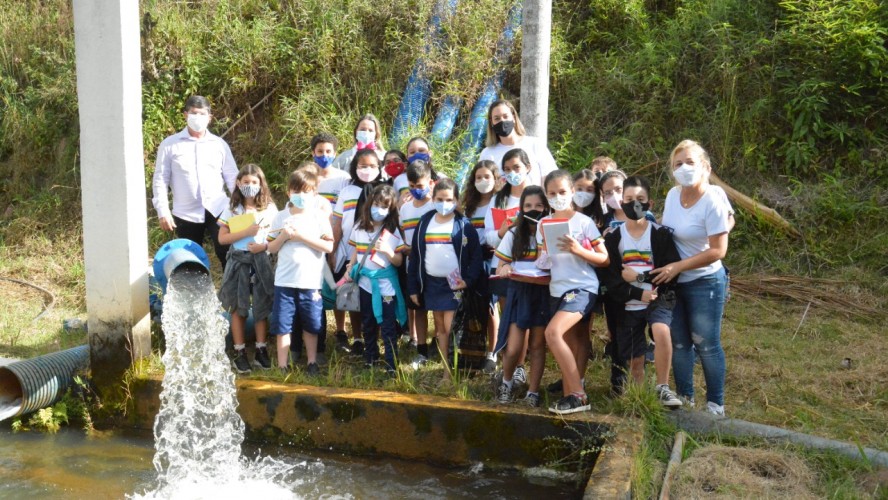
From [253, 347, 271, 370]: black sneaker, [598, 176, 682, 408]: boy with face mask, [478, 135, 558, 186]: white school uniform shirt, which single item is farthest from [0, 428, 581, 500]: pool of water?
[478, 135, 558, 186]: white school uniform shirt

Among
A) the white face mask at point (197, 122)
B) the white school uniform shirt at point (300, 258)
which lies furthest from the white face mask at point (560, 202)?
the white face mask at point (197, 122)

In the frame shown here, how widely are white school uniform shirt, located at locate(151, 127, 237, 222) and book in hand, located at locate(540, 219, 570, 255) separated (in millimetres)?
2924

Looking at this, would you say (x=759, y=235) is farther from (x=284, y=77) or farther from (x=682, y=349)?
(x=284, y=77)

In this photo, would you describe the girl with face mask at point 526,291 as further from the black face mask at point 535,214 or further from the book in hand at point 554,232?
the book in hand at point 554,232

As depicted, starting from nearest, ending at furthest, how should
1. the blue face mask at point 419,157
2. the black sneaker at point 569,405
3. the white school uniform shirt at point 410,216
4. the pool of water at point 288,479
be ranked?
the pool of water at point 288,479, the black sneaker at point 569,405, the white school uniform shirt at point 410,216, the blue face mask at point 419,157

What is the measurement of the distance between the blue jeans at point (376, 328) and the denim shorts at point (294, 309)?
320mm

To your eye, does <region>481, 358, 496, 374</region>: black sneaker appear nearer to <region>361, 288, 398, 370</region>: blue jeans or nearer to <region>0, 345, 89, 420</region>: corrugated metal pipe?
<region>361, 288, 398, 370</region>: blue jeans

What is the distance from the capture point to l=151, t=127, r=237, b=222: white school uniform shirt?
7.02m

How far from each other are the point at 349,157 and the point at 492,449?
2.99m

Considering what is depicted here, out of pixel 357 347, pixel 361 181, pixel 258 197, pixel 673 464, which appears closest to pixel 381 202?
pixel 361 181

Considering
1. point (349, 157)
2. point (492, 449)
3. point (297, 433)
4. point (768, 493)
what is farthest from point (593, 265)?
point (349, 157)

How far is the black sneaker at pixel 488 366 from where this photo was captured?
240 inches

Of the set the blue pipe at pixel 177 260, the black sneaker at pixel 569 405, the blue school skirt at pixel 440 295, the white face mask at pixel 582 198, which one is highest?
the white face mask at pixel 582 198

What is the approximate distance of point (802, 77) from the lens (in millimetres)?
8969
